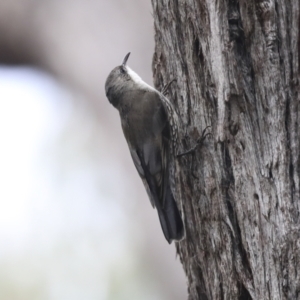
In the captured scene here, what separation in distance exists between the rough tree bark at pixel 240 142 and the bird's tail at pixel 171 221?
0.14 ft

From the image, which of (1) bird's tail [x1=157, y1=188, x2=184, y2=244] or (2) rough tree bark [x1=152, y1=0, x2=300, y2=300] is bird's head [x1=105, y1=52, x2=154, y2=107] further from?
(1) bird's tail [x1=157, y1=188, x2=184, y2=244]

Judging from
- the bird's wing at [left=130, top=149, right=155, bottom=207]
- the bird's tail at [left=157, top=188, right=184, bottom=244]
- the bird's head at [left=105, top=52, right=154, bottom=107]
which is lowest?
the bird's tail at [left=157, top=188, right=184, bottom=244]

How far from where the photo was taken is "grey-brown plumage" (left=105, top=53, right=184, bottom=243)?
2.73 m

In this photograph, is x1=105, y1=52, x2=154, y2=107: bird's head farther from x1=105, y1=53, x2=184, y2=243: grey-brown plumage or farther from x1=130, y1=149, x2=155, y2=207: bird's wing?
x1=130, y1=149, x2=155, y2=207: bird's wing

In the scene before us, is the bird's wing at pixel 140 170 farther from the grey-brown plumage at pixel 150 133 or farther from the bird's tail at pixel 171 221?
the bird's tail at pixel 171 221

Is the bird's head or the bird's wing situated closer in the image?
the bird's wing

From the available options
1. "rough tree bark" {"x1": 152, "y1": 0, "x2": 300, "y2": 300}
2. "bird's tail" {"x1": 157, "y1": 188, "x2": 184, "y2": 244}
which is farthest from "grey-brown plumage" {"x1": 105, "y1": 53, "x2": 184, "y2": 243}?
"rough tree bark" {"x1": 152, "y1": 0, "x2": 300, "y2": 300}

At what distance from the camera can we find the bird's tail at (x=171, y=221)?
8.20ft

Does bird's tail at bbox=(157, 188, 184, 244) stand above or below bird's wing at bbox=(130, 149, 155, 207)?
below

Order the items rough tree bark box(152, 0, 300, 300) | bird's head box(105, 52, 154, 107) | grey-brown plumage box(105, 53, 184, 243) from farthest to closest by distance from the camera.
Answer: bird's head box(105, 52, 154, 107) < grey-brown plumage box(105, 53, 184, 243) < rough tree bark box(152, 0, 300, 300)

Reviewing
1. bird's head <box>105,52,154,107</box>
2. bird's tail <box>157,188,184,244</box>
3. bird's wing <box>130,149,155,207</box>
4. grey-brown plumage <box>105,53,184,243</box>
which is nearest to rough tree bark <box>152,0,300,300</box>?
bird's tail <box>157,188,184,244</box>

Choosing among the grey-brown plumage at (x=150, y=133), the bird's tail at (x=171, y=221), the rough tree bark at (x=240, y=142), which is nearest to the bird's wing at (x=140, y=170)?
the grey-brown plumage at (x=150, y=133)

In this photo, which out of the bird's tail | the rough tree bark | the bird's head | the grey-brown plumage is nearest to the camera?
the rough tree bark

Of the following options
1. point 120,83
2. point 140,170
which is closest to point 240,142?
point 140,170
